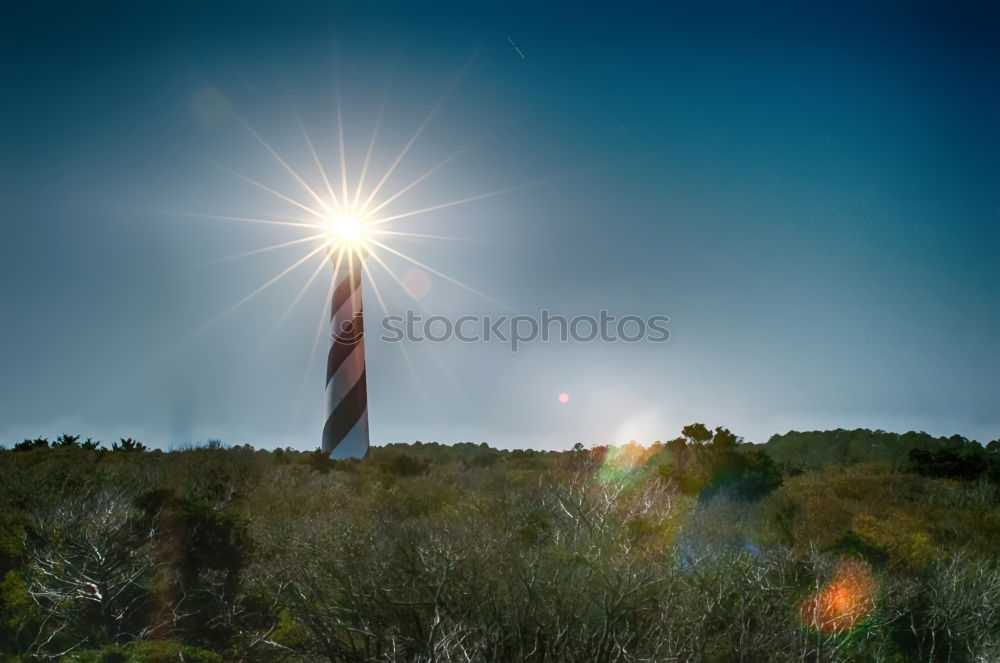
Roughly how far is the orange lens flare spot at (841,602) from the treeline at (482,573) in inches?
1.4

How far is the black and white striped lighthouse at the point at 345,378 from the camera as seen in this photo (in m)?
24.0

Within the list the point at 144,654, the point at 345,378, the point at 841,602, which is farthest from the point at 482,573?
the point at 345,378

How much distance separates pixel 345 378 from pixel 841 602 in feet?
61.2

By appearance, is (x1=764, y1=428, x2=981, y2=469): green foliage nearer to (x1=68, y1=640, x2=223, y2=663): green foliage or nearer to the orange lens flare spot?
the orange lens flare spot

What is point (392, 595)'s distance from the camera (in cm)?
670

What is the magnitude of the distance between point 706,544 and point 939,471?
18.3 metres

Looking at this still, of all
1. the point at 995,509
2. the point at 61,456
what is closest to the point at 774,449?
the point at 995,509

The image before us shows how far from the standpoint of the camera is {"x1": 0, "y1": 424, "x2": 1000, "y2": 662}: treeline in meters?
6.40

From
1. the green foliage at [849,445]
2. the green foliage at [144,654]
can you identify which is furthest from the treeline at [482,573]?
the green foliage at [849,445]

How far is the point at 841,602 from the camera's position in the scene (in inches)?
330

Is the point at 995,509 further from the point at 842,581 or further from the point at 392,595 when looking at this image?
the point at 392,595

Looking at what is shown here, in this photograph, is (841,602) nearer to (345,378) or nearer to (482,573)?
(482,573)

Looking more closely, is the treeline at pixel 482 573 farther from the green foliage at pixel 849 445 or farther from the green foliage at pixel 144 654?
the green foliage at pixel 849 445

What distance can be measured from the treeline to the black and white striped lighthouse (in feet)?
28.0
